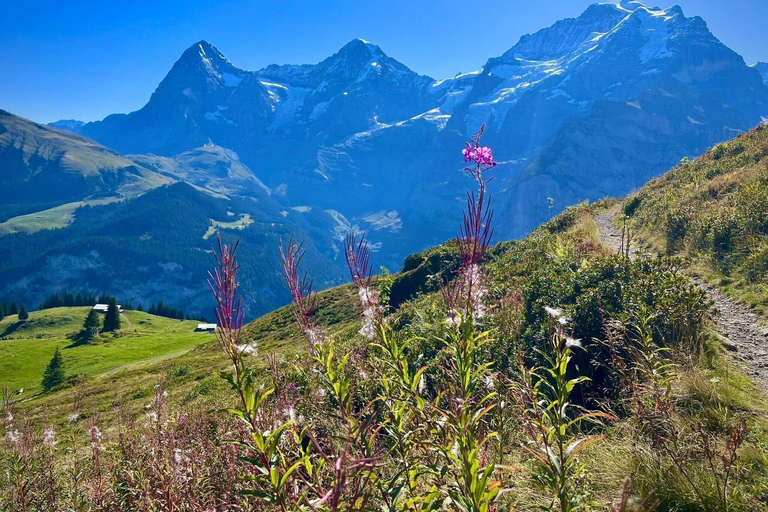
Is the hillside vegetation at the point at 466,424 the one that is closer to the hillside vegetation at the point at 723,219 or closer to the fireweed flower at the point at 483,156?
the fireweed flower at the point at 483,156

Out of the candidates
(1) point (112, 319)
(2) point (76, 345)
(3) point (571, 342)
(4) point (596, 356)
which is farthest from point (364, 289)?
(1) point (112, 319)

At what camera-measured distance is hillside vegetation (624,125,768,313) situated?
10.3m

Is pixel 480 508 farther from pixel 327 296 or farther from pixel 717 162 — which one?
pixel 327 296

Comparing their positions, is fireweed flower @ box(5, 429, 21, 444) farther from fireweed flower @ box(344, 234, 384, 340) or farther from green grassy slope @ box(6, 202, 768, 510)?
fireweed flower @ box(344, 234, 384, 340)

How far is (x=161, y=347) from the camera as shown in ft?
237

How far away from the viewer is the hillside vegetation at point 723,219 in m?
10.3

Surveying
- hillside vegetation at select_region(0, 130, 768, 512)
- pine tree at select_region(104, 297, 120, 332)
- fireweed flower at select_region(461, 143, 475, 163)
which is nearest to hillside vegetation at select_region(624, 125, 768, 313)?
hillside vegetation at select_region(0, 130, 768, 512)

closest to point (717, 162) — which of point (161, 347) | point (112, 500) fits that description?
point (112, 500)

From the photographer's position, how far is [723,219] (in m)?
13.0

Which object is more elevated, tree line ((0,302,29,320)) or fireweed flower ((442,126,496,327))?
tree line ((0,302,29,320))

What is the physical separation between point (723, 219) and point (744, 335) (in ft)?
24.5

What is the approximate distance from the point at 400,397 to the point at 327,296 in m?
43.8

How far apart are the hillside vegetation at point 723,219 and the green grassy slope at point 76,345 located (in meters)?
63.5

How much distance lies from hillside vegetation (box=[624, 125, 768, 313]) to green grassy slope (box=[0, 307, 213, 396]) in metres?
63.5
